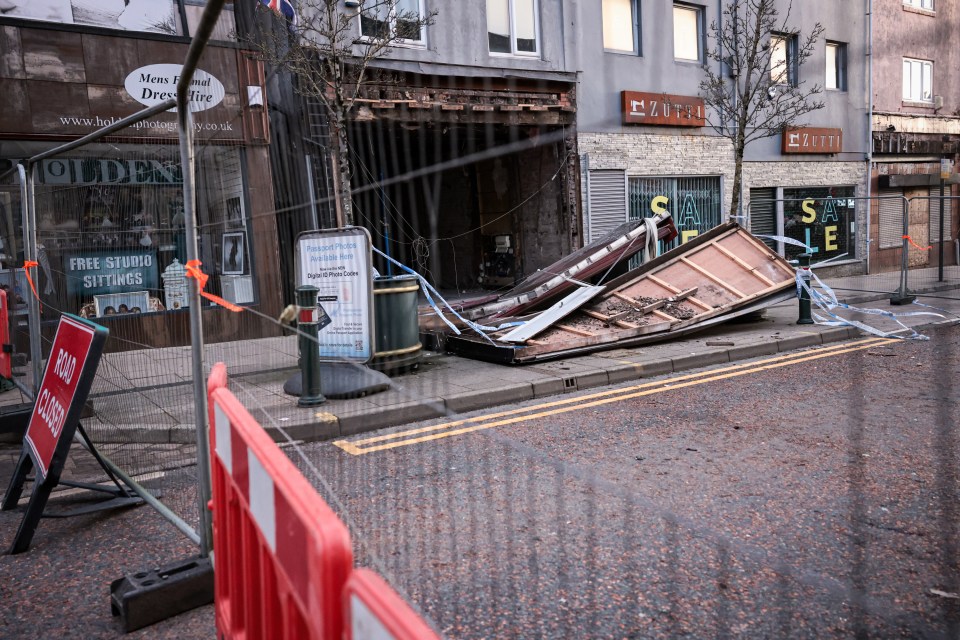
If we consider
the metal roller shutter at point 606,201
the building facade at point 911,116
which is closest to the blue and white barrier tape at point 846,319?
the metal roller shutter at point 606,201

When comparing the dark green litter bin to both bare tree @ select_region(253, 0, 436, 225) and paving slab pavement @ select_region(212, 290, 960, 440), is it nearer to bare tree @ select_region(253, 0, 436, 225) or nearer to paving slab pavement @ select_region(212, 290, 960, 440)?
paving slab pavement @ select_region(212, 290, 960, 440)

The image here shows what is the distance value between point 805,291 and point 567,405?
5662 mm

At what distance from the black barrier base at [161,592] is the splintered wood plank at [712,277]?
835 cm

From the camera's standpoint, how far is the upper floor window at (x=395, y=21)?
35.7 ft

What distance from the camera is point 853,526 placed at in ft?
12.7

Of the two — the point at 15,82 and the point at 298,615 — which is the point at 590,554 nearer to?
the point at 298,615

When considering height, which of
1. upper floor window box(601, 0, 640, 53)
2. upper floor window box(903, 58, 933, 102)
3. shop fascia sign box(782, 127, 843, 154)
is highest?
upper floor window box(601, 0, 640, 53)

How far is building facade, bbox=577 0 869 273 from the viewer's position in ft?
51.9

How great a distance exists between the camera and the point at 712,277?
10367 millimetres

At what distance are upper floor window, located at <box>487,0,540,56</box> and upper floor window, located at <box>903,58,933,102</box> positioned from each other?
12.2 metres

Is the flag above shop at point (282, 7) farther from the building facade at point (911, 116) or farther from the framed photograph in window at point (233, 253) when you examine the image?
the building facade at point (911, 116)

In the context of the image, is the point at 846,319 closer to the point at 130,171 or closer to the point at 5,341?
the point at 130,171

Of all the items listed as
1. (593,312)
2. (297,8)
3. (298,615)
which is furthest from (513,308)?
(298,615)

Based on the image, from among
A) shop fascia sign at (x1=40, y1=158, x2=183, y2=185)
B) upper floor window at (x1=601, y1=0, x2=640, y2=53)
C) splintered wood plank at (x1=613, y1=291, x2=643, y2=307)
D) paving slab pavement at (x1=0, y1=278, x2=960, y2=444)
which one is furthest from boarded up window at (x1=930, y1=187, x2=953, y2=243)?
shop fascia sign at (x1=40, y1=158, x2=183, y2=185)
